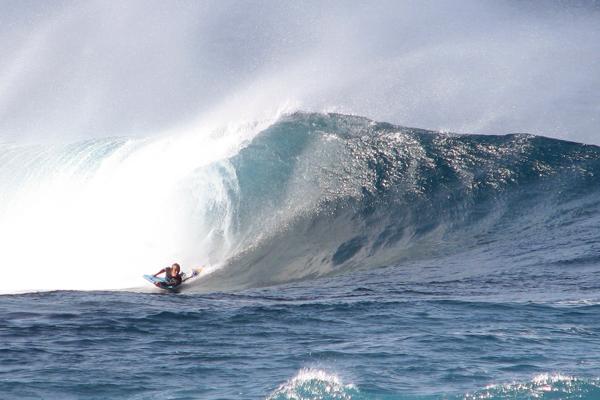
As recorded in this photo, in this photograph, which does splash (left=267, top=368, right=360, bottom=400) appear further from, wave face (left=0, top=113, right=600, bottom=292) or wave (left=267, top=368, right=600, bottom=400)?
wave face (left=0, top=113, right=600, bottom=292)

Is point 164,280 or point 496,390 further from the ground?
point 164,280

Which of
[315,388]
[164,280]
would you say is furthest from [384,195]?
[315,388]

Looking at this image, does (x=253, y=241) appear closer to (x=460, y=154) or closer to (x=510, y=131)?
(x=460, y=154)

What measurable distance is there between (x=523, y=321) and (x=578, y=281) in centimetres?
331

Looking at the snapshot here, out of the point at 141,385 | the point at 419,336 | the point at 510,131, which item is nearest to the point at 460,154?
the point at 510,131

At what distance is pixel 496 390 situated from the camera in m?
10.2

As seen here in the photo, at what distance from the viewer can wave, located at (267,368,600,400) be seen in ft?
33.1

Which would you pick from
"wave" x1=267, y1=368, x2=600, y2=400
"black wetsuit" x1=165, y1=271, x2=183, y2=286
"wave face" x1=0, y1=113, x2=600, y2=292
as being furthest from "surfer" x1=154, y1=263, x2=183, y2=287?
"wave" x1=267, y1=368, x2=600, y2=400

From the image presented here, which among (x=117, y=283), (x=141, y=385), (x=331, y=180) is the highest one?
(x=331, y=180)

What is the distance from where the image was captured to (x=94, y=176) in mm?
26234

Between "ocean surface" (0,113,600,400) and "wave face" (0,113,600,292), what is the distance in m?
0.06

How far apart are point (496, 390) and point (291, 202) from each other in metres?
13.5

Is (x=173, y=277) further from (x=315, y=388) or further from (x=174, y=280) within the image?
(x=315, y=388)

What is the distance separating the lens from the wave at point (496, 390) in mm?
10102
